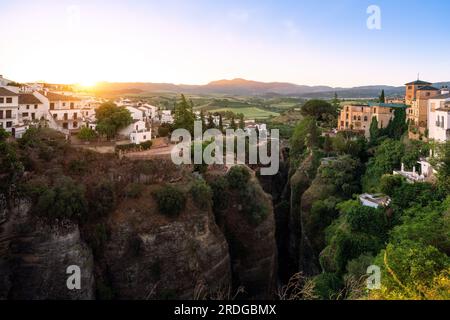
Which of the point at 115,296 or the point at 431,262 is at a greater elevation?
the point at 431,262

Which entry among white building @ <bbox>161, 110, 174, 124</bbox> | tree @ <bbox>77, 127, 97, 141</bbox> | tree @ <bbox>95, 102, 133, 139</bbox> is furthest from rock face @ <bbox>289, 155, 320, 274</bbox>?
white building @ <bbox>161, 110, 174, 124</bbox>

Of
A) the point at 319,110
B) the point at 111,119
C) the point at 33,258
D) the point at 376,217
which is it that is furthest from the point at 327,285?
the point at 319,110

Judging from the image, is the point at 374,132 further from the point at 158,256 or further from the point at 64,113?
the point at 64,113

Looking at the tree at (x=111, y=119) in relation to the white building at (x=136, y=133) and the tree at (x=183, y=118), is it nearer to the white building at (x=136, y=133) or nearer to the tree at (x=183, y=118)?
the white building at (x=136, y=133)

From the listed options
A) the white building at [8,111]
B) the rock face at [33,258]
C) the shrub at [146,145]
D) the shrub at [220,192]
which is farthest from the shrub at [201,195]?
the white building at [8,111]

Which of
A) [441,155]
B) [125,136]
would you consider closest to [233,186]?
[125,136]
